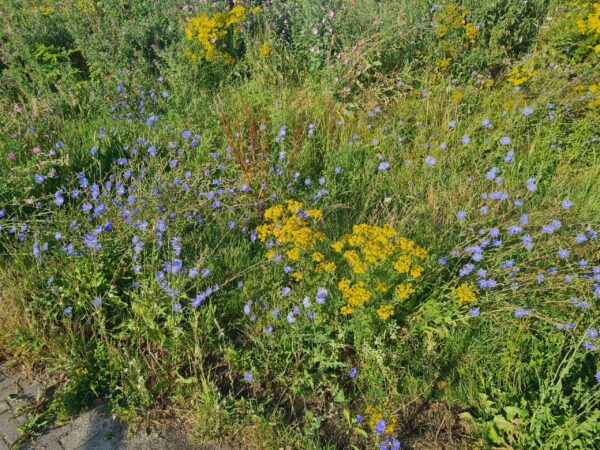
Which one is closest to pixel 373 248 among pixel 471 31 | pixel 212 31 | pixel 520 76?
pixel 520 76

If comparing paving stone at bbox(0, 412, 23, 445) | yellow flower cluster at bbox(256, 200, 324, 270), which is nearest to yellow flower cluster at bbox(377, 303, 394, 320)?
A: yellow flower cluster at bbox(256, 200, 324, 270)

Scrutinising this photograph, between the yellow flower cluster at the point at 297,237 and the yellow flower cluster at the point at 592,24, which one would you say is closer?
the yellow flower cluster at the point at 297,237

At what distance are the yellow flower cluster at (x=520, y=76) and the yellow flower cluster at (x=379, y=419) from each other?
3.31 m

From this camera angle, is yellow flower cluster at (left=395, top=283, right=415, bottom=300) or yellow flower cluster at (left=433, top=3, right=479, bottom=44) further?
yellow flower cluster at (left=433, top=3, right=479, bottom=44)

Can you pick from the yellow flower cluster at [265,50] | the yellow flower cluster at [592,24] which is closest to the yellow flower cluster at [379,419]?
the yellow flower cluster at [265,50]

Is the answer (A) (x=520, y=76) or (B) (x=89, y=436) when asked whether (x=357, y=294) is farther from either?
(A) (x=520, y=76)

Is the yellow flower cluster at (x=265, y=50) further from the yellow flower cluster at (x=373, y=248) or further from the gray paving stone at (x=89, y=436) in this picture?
the gray paving stone at (x=89, y=436)

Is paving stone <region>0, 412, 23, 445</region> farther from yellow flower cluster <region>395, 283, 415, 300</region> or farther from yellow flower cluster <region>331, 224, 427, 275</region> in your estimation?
yellow flower cluster <region>395, 283, 415, 300</region>

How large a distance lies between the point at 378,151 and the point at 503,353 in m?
1.94

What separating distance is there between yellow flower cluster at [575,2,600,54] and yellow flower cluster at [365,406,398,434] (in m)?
3.87

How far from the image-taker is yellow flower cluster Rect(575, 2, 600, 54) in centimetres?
405

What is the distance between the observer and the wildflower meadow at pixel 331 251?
226 cm

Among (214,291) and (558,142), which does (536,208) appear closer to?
(558,142)

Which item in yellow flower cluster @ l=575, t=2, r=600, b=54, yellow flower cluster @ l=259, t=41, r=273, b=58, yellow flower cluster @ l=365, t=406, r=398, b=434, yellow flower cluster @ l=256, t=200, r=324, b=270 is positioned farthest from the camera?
yellow flower cluster @ l=259, t=41, r=273, b=58
